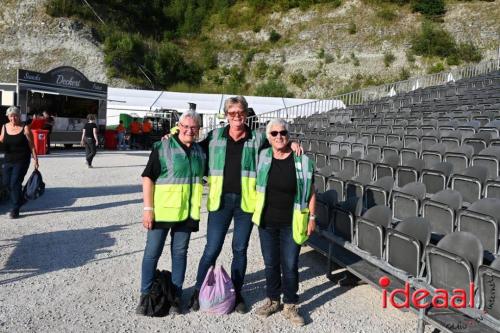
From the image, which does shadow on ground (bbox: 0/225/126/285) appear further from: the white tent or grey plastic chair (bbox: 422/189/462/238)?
the white tent

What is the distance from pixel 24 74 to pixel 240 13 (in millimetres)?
44153

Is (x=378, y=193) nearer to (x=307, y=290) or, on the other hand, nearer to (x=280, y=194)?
(x=307, y=290)

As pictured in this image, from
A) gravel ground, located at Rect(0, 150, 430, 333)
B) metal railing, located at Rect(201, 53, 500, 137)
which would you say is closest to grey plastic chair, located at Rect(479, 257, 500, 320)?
gravel ground, located at Rect(0, 150, 430, 333)

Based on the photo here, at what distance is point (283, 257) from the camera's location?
3.51m

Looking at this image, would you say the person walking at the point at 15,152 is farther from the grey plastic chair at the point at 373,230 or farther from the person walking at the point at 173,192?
the grey plastic chair at the point at 373,230

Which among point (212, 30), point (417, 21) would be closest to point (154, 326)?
point (417, 21)

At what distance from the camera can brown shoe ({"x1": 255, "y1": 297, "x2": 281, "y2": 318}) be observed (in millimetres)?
3547

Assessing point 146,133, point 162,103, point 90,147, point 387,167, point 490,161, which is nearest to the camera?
point 490,161

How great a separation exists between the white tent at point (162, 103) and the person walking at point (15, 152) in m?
17.1

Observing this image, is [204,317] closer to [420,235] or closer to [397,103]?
[420,235]

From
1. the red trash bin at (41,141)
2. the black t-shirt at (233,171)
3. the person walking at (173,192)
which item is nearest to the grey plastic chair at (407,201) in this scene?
the black t-shirt at (233,171)

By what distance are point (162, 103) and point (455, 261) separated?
75.4 feet

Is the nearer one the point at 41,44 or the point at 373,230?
the point at 373,230

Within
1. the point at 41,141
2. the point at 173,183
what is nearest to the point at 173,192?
the point at 173,183
